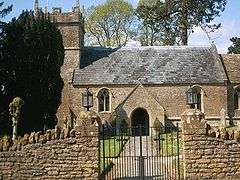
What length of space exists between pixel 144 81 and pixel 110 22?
20459 millimetres

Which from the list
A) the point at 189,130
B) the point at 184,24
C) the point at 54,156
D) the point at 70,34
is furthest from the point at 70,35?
the point at 189,130

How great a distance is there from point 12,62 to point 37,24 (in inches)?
189

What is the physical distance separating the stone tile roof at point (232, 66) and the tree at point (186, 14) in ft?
28.3

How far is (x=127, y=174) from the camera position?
16062 millimetres

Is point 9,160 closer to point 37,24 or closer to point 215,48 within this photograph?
point 37,24

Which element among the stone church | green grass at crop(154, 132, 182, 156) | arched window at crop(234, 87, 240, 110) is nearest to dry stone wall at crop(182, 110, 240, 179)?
green grass at crop(154, 132, 182, 156)

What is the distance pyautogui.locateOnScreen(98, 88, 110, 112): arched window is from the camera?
41125 mm

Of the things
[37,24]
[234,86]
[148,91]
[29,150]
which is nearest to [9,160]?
[29,150]

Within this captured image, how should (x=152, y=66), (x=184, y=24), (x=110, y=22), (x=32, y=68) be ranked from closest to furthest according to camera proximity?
(x=32, y=68) < (x=152, y=66) < (x=184, y=24) < (x=110, y=22)

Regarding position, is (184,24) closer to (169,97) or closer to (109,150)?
(169,97)

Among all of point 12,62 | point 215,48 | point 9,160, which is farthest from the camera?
point 215,48

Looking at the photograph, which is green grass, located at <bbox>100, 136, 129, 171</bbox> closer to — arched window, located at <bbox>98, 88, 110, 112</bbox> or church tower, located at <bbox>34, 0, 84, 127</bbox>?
arched window, located at <bbox>98, 88, 110, 112</bbox>

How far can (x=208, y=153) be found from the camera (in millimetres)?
13219

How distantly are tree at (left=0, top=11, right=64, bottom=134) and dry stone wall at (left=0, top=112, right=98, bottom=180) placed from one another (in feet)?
57.9
